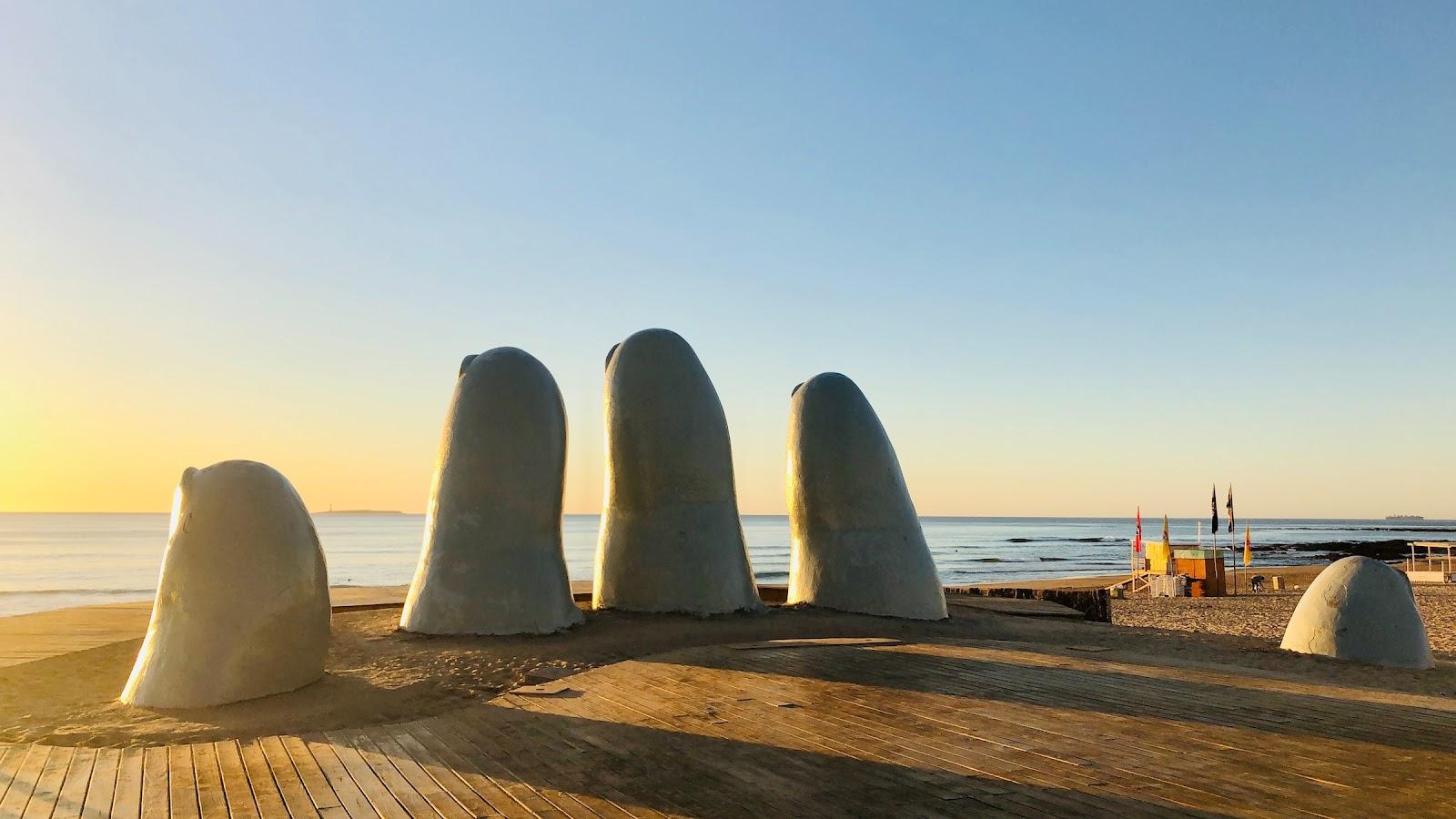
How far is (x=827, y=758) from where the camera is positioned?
4.90m

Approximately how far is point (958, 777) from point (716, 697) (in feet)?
7.62

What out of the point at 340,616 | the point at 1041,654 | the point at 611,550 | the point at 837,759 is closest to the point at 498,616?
the point at 611,550

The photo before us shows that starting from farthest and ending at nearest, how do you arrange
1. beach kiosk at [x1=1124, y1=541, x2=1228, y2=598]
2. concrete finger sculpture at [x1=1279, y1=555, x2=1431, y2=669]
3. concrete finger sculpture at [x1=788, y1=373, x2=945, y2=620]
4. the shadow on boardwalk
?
beach kiosk at [x1=1124, y1=541, x2=1228, y2=598] → concrete finger sculpture at [x1=788, y1=373, x2=945, y2=620] → concrete finger sculpture at [x1=1279, y1=555, x2=1431, y2=669] → the shadow on boardwalk

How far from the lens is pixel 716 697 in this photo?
6.52 m

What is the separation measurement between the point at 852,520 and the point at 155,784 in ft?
28.0

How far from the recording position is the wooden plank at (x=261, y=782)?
421 cm

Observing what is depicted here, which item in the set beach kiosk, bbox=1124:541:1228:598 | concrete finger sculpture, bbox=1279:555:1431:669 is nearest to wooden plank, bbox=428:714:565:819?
concrete finger sculpture, bbox=1279:555:1431:669

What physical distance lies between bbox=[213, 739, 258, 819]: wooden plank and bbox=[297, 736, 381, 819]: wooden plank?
260mm

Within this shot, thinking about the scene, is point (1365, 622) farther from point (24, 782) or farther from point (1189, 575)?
point (1189, 575)

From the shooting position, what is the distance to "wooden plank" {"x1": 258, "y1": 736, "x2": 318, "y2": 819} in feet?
13.8

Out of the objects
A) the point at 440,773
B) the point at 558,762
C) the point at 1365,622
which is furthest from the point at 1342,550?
the point at 440,773

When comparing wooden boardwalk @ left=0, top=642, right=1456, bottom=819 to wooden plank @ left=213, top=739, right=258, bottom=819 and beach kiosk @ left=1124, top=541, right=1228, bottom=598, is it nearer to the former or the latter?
wooden plank @ left=213, top=739, right=258, bottom=819

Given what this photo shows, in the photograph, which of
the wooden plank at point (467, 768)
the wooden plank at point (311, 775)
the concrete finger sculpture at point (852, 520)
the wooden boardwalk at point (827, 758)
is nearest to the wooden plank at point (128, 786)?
the wooden boardwalk at point (827, 758)

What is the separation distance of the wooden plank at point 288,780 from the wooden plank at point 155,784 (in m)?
0.45
